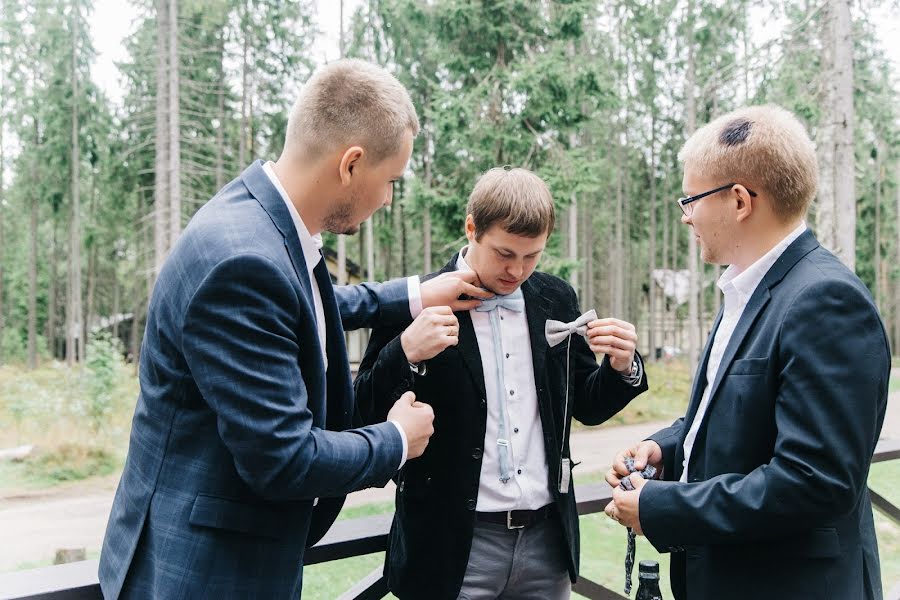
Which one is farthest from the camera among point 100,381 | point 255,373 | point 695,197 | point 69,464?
point 100,381

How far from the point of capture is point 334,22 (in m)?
18.5

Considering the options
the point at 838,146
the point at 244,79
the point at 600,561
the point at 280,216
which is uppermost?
the point at 244,79

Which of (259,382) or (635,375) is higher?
(259,382)

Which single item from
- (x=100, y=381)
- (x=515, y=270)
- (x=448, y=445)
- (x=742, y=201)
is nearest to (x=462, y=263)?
(x=515, y=270)

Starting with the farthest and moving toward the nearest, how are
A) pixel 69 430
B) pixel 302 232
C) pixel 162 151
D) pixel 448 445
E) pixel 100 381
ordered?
pixel 162 151, pixel 100 381, pixel 69 430, pixel 448 445, pixel 302 232

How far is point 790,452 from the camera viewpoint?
1.56 meters

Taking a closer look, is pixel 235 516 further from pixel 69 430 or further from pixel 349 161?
pixel 69 430

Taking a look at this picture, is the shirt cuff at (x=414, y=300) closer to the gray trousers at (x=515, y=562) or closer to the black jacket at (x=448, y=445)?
the black jacket at (x=448, y=445)

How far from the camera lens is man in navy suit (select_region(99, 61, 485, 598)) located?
1.37m

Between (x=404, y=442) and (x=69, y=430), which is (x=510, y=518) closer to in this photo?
(x=404, y=442)

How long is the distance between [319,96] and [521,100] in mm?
12925

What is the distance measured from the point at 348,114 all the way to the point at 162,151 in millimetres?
13736

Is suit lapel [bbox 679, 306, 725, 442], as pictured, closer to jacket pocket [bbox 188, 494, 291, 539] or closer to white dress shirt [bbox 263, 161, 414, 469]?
A: white dress shirt [bbox 263, 161, 414, 469]

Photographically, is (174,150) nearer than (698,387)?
No
